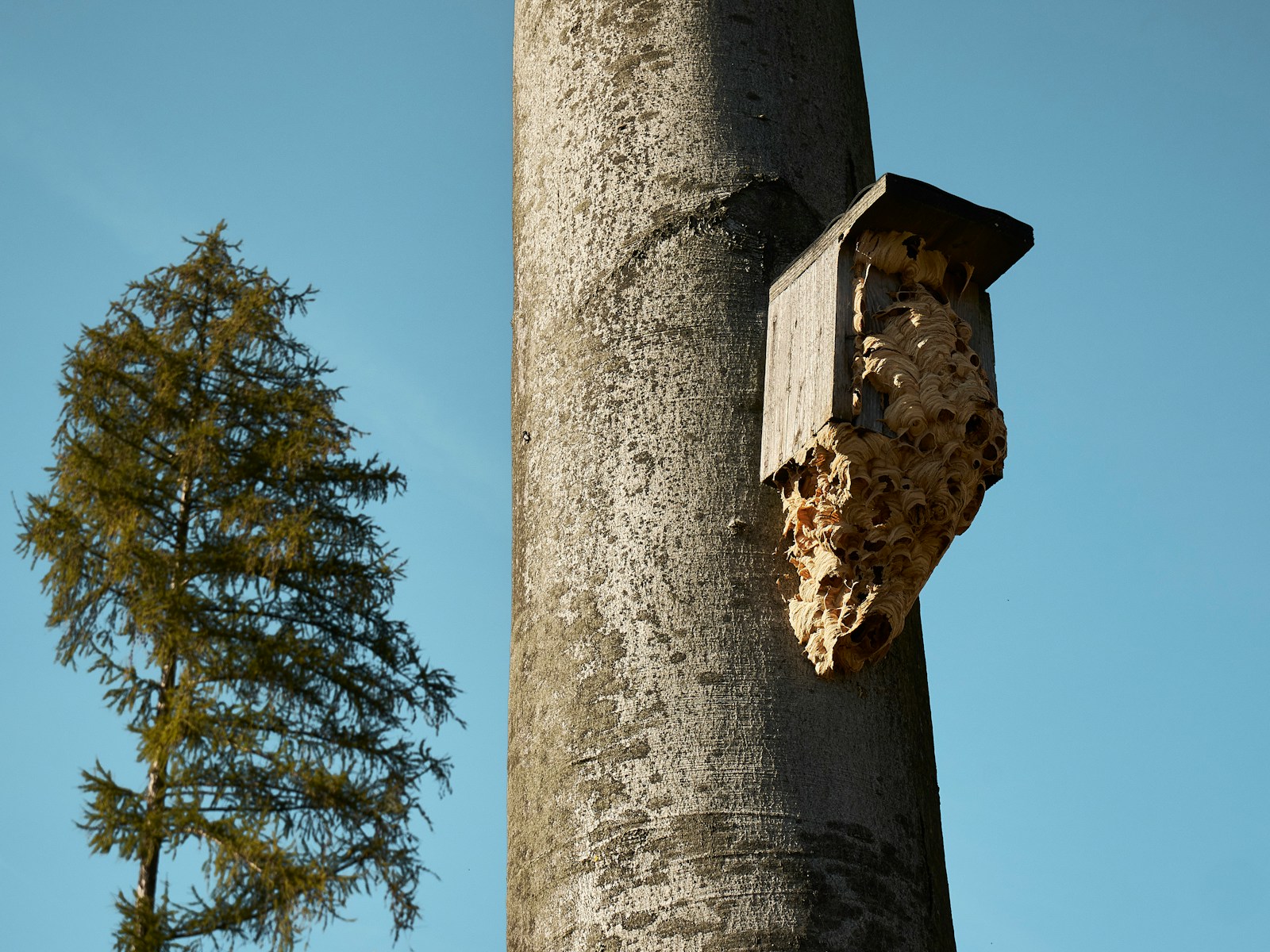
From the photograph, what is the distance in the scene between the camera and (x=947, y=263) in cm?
208

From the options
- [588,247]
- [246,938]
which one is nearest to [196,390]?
[246,938]

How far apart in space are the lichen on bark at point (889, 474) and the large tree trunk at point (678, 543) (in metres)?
0.05

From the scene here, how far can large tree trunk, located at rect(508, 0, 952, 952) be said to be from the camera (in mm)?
1626

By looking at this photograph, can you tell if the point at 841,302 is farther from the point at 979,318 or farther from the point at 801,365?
the point at 979,318

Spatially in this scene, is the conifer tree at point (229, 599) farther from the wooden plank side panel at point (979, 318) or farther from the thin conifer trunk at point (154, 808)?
the wooden plank side panel at point (979, 318)

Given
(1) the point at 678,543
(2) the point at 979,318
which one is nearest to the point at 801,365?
(1) the point at 678,543

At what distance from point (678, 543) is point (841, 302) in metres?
0.42

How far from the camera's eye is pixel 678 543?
1795 mm

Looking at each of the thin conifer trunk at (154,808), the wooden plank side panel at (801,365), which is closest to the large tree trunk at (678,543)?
the wooden plank side panel at (801,365)

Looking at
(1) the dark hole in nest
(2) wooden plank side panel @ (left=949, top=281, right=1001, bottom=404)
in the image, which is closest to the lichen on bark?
(1) the dark hole in nest

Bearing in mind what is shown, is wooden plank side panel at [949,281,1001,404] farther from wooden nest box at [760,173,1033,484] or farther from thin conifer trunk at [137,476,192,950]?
thin conifer trunk at [137,476,192,950]

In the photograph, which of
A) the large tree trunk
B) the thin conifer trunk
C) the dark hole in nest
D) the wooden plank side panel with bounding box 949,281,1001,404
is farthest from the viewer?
the thin conifer trunk

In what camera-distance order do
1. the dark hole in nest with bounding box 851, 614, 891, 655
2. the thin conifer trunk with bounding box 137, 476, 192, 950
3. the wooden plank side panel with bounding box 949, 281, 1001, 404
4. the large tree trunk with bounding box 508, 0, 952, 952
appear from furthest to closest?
the thin conifer trunk with bounding box 137, 476, 192, 950, the wooden plank side panel with bounding box 949, 281, 1001, 404, the dark hole in nest with bounding box 851, 614, 891, 655, the large tree trunk with bounding box 508, 0, 952, 952

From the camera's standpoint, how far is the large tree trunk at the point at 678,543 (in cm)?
163
